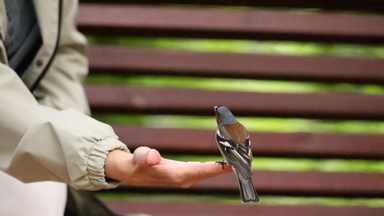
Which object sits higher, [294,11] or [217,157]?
[294,11]

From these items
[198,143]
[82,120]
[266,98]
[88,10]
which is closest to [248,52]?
[266,98]

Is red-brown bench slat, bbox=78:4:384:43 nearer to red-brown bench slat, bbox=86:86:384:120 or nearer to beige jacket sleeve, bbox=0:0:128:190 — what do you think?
red-brown bench slat, bbox=86:86:384:120

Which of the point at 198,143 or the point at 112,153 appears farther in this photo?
Result: the point at 198,143

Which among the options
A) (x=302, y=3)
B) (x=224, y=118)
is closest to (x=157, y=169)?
(x=224, y=118)

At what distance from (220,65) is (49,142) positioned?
3.99 feet

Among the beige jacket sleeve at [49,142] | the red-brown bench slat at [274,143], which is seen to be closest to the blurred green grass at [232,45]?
the red-brown bench slat at [274,143]

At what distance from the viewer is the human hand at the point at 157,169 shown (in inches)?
52.9

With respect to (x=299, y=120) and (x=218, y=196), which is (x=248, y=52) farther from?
(x=218, y=196)

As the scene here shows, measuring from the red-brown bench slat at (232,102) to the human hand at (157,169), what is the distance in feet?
3.94

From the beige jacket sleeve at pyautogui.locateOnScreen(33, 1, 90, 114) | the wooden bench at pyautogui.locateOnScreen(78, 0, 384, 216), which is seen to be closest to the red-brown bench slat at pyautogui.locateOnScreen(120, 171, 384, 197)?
the wooden bench at pyautogui.locateOnScreen(78, 0, 384, 216)

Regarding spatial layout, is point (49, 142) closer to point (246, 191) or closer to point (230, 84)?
point (246, 191)

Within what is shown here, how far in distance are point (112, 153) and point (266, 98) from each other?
1.26 metres

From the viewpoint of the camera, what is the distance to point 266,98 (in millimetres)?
2650

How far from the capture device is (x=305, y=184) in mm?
2650
